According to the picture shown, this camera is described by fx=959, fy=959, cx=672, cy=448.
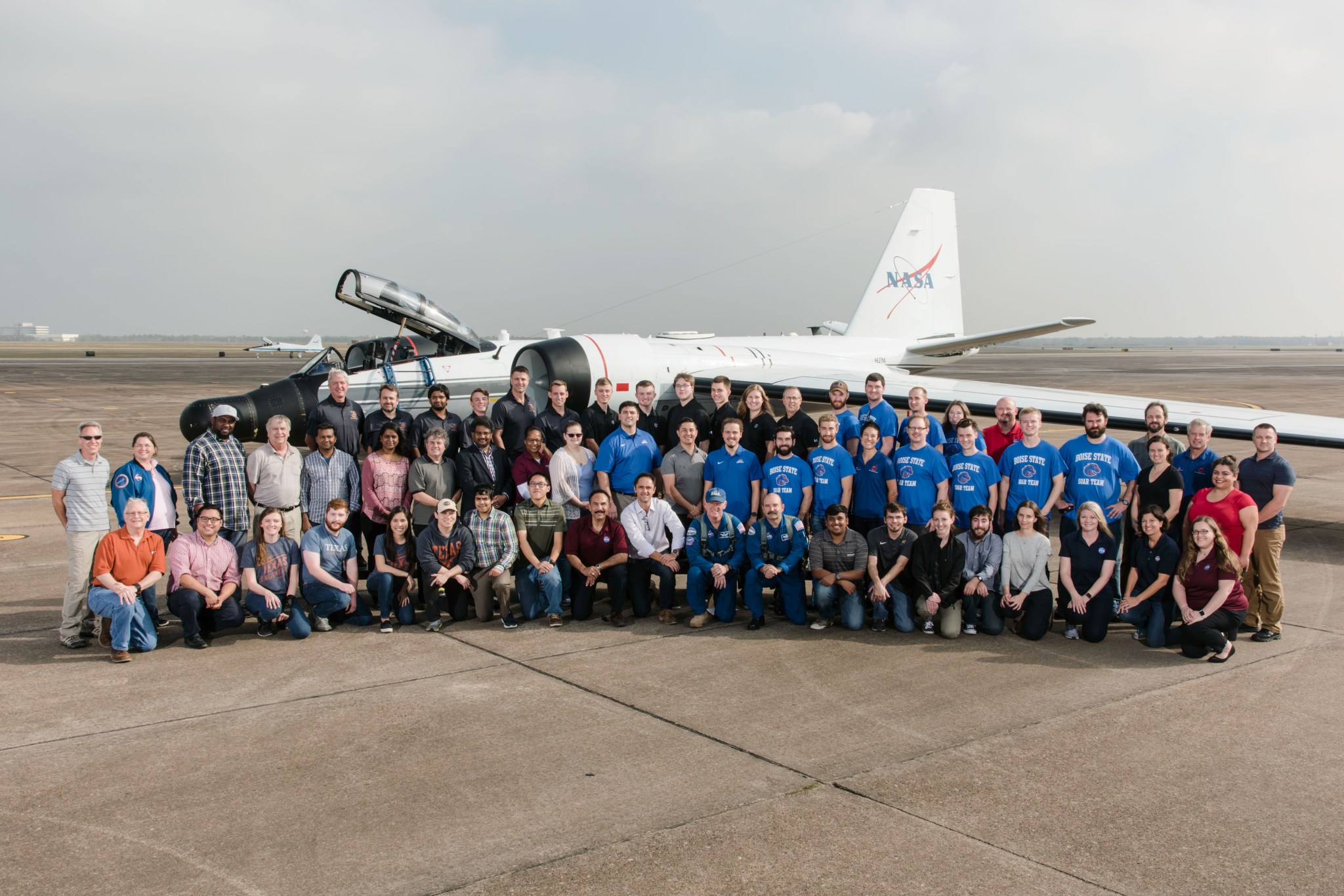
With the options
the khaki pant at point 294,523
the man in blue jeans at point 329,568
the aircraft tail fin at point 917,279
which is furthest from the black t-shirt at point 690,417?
the aircraft tail fin at point 917,279

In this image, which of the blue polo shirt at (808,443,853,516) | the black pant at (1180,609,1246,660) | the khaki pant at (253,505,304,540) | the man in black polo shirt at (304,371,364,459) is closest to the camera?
the black pant at (1180,609,1246,660)

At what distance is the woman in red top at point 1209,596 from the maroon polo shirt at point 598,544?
14.8 feet

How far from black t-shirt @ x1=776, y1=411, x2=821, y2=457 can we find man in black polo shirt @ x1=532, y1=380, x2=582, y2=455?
85.1 inches

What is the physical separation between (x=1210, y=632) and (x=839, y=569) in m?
2.81

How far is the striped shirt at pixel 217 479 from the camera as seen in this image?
812cm

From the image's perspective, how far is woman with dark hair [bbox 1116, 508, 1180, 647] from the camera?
758cm

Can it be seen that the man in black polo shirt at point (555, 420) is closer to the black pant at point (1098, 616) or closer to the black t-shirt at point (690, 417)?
the black t-shirt at point (690, 417)

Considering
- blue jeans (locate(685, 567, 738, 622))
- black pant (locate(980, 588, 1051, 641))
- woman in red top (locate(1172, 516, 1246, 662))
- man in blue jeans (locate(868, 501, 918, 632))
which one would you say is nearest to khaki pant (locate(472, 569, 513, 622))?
blue jeans (locate(685, 567, 738, 622))

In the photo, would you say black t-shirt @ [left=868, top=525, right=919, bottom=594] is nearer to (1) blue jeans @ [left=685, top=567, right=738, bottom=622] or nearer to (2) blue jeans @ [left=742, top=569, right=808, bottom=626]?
(2) blue jeans @ [left=742, top=569, right=808, bottom=626]

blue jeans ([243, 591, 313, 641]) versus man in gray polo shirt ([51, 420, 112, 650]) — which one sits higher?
man in gray polo shirt ([51, 420, 112, 650])

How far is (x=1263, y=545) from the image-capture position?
793 centimetres

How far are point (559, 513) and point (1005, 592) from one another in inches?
151

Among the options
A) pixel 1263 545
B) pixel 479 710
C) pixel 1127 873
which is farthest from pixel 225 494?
pixel 1263 545

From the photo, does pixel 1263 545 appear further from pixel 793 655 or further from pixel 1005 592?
pixel 793 655
